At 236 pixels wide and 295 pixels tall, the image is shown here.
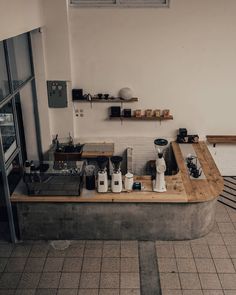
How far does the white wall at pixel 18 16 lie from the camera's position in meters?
4.43

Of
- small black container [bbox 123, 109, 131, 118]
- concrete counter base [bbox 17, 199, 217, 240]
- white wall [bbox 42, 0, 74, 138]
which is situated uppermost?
white wall [bbox 42, 0, 74, 138]

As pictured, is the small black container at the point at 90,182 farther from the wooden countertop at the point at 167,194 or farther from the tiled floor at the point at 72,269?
the tiled floor at the point at 72,269

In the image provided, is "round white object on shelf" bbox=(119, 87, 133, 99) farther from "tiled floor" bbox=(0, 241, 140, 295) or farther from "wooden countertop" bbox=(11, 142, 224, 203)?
"tiled floor" bbox=(0, 241, 140, 295)

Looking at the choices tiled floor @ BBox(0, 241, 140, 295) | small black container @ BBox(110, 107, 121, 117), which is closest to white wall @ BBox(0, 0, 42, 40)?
small black container @ BBox(110, 107, 121, 117)

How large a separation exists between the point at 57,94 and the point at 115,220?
9.23ft

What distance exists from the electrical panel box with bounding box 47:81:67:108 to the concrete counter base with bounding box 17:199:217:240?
2.39 meters

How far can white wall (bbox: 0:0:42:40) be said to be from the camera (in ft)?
14.5


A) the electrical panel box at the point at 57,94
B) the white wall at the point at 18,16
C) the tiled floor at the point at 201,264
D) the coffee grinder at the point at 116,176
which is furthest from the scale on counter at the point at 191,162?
the white wall at the point at 18,16

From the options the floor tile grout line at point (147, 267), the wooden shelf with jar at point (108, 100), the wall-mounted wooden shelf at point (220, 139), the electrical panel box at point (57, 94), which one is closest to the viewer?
the floor tile grout line at point (147, 267)

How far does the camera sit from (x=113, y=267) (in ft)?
16.6

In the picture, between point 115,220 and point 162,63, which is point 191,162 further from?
point 162,63

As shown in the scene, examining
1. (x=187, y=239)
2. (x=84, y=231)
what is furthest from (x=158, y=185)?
(x=84, y=231)

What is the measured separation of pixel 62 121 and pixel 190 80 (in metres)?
2.58

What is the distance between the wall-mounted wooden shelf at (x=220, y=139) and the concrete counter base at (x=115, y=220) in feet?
6.58
